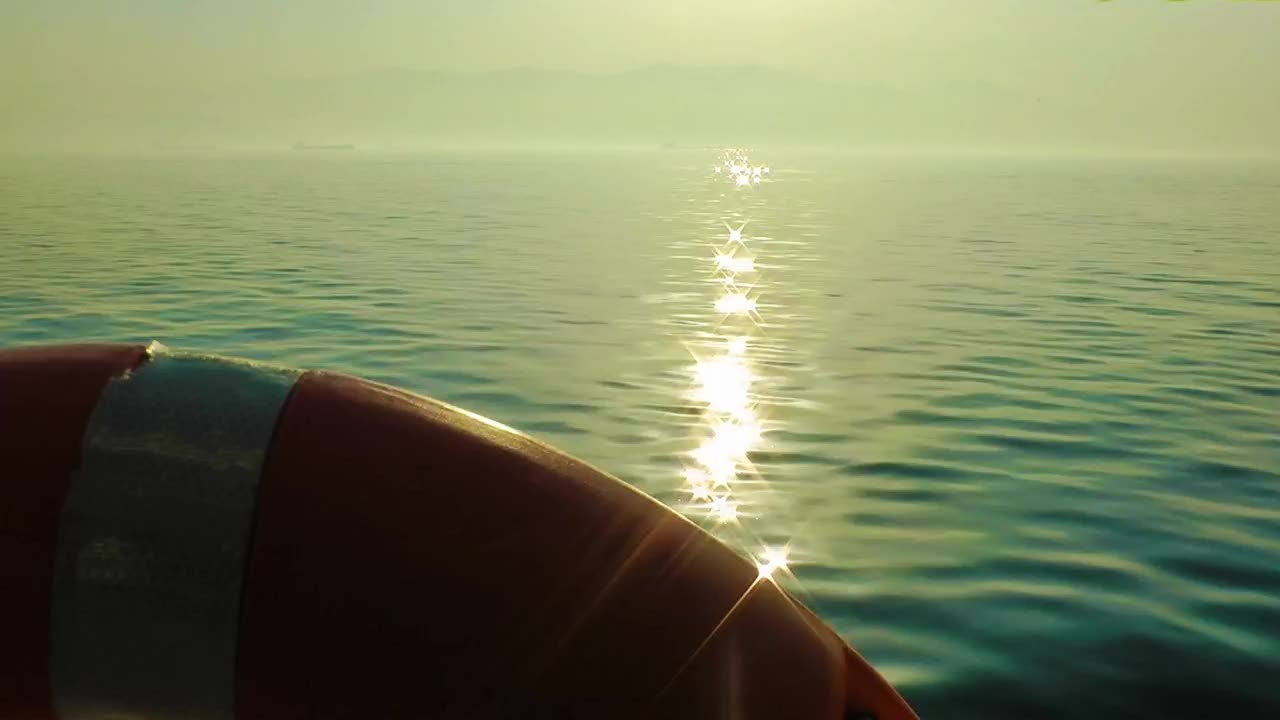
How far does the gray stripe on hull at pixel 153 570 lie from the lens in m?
2.96

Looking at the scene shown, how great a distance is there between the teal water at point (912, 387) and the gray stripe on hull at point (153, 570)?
2.61m

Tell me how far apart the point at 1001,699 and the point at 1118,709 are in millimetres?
363

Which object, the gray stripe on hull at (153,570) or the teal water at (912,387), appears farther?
the teal water at (912,387)

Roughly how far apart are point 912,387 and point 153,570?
29.3ft

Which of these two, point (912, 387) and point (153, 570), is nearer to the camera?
point (153, 570)

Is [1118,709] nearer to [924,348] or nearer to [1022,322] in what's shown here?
[924,348]

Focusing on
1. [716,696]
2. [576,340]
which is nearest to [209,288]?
[576,340]

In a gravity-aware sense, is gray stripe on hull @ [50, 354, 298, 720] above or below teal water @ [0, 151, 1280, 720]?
below

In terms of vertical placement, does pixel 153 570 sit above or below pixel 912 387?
below

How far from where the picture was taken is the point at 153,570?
2.96 m

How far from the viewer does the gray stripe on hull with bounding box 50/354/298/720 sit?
9.71 feet

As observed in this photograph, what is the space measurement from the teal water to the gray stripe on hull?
2607 millimetres

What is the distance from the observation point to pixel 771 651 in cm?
321

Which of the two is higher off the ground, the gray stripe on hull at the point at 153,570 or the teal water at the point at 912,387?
the teal water at the point at 912,387
